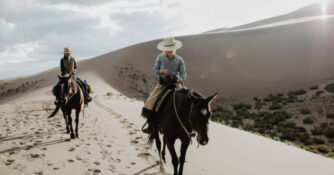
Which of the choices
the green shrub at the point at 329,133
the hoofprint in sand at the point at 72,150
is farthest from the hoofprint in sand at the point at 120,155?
the green shrub at the point at 329,133

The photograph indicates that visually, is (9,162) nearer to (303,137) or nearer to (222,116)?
(303,137)

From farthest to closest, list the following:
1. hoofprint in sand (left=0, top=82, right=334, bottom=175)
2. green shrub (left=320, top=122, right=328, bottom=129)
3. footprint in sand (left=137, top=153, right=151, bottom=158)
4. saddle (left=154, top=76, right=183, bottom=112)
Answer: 1. green shrub (left=320, top=122, right=328, bottom=129)
2. footprint in sand (left=137, top=153, right=151, bottom=158)
3. hoofprint in sand (left=0, top=82, right=334, bottom=175)
4. saddle (left=154, top=76, right=183, bottom=112)

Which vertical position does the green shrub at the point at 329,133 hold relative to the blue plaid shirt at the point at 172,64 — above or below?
below

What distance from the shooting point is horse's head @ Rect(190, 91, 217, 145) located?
3893 millimetres

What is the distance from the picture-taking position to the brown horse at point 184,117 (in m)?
3.93

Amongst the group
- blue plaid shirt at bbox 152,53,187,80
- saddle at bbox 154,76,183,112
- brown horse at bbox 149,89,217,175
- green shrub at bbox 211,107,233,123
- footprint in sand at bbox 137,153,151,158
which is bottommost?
green shrub at bbox 211,107,233,123

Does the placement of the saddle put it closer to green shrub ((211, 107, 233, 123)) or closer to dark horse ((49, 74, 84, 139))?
dark horse ((49, 74, 84, 139))

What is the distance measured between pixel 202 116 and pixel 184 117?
0.52 meters

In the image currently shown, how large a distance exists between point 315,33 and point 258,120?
41739 mm

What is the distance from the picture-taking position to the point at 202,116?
3951 millimetres

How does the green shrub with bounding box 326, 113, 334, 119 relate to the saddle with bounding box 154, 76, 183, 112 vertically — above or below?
below

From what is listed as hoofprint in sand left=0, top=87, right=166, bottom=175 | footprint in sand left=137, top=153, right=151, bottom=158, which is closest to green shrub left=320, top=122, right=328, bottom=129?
hoofprint in sand left=0, top=87, right=166, bottom=175

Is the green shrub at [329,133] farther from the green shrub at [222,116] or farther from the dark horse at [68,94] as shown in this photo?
the dark horse at [68,94]

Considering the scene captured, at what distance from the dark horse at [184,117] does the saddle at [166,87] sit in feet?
0.28
